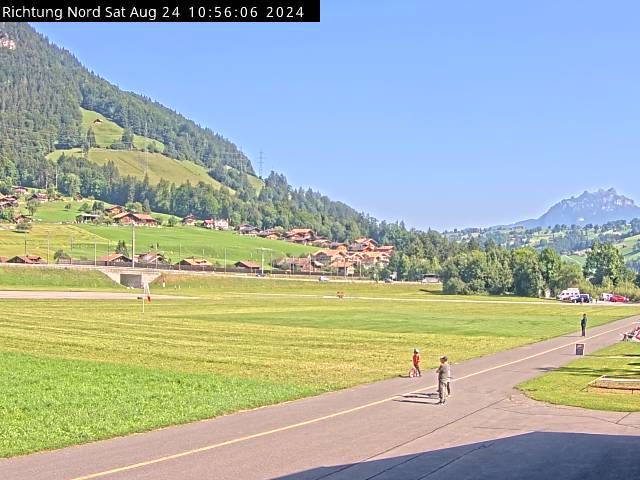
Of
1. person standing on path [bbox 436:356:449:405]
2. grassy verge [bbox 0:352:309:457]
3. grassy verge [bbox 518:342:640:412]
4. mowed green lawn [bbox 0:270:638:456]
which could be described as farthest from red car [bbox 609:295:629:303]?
person standing on path [bbox 436:356:449:405]

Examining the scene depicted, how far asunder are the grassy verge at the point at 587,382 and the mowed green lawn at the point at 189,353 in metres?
7.27

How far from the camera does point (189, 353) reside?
Answer: 5041cm

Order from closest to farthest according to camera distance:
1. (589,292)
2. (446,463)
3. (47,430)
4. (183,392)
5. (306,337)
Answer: (446,463) → (47,430) → (183,392) → (306,337) → (589,292)

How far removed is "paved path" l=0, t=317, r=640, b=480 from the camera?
20.8 m

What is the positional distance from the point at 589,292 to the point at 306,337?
441 ft

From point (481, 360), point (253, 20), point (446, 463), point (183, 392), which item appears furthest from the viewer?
point (481, 360)

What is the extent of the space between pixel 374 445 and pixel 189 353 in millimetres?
27784

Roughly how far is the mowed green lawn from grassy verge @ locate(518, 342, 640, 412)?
7.27 meters

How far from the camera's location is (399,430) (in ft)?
88.1

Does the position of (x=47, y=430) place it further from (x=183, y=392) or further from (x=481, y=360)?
(x=481, y=360)

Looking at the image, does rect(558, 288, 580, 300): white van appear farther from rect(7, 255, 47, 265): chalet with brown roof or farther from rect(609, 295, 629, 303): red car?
rect(7, 255, 47, 265): chalet with brown roof

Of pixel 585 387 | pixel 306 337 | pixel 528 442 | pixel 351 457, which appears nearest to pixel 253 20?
pixel 351 457

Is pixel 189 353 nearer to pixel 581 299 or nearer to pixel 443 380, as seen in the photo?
pixel 443 380

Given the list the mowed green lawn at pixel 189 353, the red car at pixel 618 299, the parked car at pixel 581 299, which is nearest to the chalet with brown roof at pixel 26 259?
the mowed green lawn at pixel 189 353
